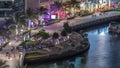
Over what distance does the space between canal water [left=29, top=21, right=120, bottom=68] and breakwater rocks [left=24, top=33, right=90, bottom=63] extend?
932 millimetres

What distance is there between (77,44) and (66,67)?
14.4m

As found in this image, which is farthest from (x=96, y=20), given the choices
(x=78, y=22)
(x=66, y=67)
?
(x=66, y=67)

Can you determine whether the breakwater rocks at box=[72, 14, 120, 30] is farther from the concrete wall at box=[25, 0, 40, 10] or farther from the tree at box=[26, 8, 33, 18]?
the concrete wall at box=[25, 0, 40, 10]

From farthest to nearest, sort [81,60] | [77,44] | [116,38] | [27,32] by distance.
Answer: [116,38] < [27,32] < [77,44] < [81,60]

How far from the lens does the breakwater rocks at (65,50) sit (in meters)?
71.6

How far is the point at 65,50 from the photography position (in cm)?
7656

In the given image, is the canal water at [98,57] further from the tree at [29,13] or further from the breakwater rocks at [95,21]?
the tree at [29,13]

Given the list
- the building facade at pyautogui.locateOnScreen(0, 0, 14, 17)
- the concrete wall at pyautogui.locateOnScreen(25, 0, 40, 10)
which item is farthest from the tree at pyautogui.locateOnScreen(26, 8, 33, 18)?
the building facade at pyautogui.locateOnScreen(0, 0, 14, 17)

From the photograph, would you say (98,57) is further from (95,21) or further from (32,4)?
(95,21)

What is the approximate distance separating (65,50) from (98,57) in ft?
16.6

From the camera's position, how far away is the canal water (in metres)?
70.3

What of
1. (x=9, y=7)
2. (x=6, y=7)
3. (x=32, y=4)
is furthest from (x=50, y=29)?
(x=32, y=4)

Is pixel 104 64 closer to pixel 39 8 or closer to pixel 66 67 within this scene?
pixel 66 67

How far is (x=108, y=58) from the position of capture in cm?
7594
